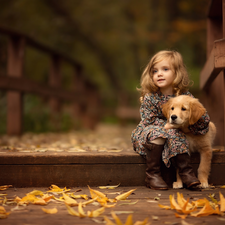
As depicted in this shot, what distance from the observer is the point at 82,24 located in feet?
44.8

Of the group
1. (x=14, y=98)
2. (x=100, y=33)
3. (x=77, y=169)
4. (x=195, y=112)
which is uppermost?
(x=100, y=33)

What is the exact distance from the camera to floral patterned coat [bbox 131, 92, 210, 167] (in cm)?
246

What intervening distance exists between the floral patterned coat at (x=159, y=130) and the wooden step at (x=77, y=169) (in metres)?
0.21

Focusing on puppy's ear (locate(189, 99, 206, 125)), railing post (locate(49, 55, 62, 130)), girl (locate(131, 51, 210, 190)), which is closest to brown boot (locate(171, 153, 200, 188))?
girl (locate(131, 51, 210, 190))

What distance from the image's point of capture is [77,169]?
2561mm

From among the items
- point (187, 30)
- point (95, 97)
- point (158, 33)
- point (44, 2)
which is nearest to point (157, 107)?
point (95, 97)

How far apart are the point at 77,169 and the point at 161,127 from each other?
89cm

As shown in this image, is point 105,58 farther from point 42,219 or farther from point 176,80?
point 42,219

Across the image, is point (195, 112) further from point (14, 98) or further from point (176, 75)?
point (14, 98)

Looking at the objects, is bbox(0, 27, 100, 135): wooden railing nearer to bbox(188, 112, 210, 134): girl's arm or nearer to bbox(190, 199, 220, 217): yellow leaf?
bbox(188, 112, 210, 134): girl's arm

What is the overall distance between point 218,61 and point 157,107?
719mm

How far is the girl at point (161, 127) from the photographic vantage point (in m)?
2.42

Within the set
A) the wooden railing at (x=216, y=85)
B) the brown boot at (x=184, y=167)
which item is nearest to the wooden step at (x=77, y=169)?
the brown boot at (x=184, y=167)

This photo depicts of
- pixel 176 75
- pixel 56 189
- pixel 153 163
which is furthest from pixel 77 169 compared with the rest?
pixel 176 75
